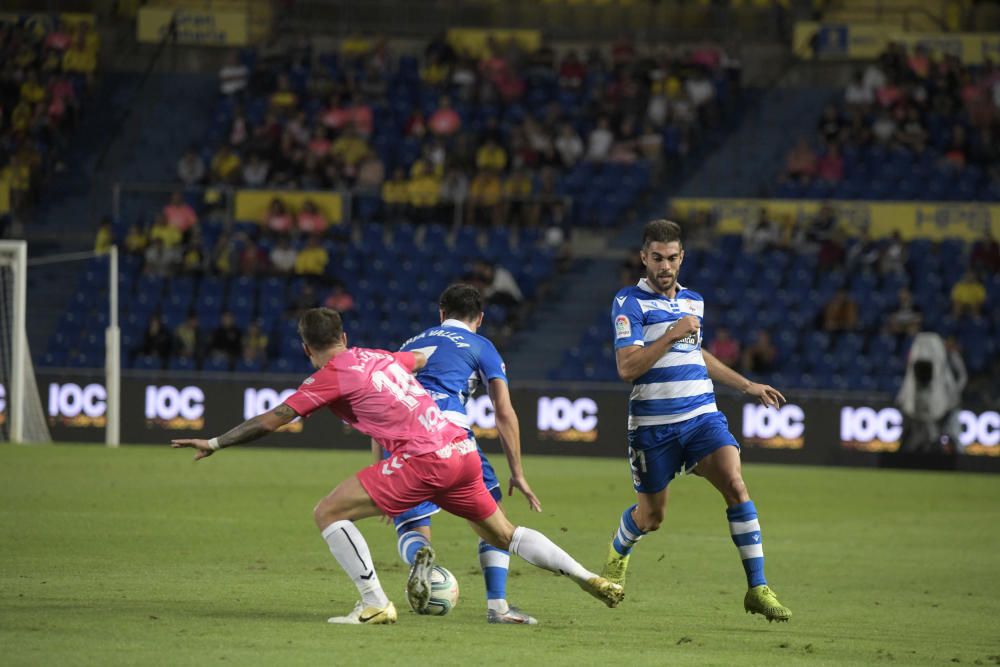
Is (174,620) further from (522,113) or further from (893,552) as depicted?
(522,113)

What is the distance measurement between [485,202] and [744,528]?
19.4 meters

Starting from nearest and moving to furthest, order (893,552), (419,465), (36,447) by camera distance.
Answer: (419,465)
(893,552)
(36,447)

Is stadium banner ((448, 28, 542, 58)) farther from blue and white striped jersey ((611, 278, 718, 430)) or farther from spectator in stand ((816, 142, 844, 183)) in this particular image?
blue and white striped jersey ((611, 278, 718, 430))

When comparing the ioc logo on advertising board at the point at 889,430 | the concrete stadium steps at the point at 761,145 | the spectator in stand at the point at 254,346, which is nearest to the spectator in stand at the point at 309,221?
the spectator in stand at the point at 254,346

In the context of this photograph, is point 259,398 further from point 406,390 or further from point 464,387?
point 406,390

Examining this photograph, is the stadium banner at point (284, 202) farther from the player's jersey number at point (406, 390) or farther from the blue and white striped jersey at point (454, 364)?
the player's jersey number at point (406, 390)

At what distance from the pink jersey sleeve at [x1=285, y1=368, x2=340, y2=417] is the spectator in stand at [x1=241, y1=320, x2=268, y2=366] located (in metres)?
17.3

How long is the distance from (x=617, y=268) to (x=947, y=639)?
758 inches

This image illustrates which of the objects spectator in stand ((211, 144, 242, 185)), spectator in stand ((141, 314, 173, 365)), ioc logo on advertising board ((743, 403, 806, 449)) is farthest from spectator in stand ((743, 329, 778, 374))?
spectator in stand ((211, 144, 242, 185))

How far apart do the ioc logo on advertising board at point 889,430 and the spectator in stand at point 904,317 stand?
2.17 m

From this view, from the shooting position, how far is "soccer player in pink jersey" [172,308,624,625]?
8109 millimetres

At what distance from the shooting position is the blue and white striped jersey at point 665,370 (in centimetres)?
907

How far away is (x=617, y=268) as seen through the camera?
90.7 ft

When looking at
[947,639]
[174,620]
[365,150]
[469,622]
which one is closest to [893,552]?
[947,639]
